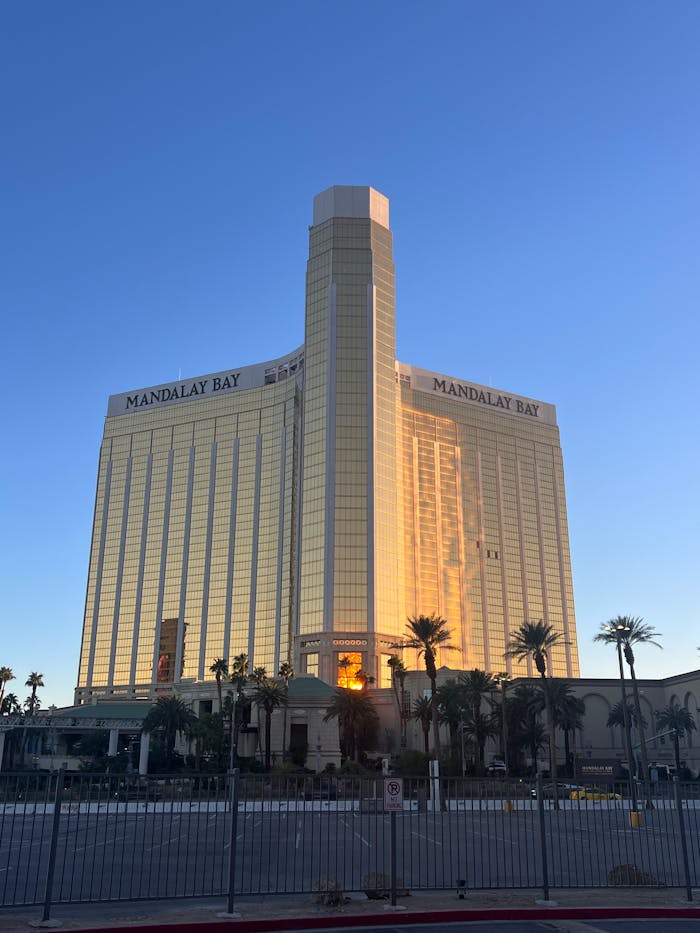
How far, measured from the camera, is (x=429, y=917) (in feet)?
49.8

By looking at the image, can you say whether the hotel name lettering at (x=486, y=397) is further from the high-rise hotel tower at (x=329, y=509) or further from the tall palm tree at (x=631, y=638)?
the tall palm tree at (x=631, y=638)

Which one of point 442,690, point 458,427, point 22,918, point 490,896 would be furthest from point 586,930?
point 458,427

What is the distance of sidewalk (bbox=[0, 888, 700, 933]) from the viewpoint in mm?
14352

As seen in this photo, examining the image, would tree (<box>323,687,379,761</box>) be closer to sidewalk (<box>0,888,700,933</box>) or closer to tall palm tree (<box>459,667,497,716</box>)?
tall palm tree (<box>459,667,497,716</box>)

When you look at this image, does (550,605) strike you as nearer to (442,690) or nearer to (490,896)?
(442,690)

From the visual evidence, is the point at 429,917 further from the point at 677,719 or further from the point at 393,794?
the point at 677,719

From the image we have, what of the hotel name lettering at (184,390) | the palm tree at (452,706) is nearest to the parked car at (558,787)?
the palm tree at (452,706)

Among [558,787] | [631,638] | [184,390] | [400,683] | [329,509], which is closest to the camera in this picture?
[558,787]

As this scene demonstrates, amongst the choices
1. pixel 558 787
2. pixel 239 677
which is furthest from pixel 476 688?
pixel 558 787

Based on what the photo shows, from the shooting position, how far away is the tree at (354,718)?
97000 mm

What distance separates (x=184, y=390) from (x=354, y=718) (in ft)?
355

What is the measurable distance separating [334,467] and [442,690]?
52.7 meters

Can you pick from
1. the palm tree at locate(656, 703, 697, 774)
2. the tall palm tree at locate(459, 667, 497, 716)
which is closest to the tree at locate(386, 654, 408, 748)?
the tall palm tree at locate(459, 667, 497, 716)

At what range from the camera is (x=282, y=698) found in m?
98.9
